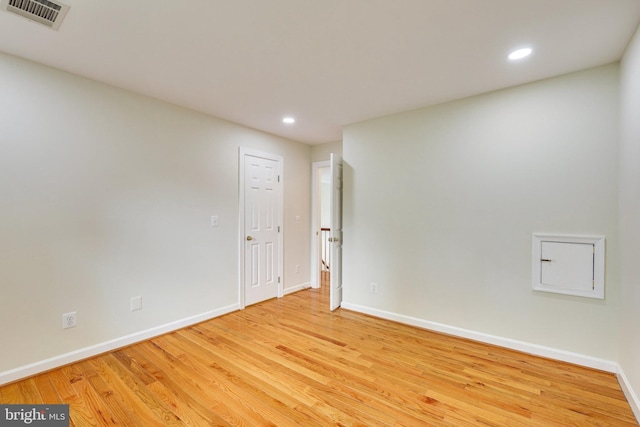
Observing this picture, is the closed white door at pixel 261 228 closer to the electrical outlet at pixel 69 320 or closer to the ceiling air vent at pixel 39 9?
the electrical outlet at pixel 69 320

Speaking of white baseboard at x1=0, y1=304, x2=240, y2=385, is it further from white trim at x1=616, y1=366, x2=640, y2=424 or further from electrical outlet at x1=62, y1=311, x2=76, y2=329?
white trim at x1=616, y1=366, x2=640, y2=424

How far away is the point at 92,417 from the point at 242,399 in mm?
881

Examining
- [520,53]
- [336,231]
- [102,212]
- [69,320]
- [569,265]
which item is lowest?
[69,320]

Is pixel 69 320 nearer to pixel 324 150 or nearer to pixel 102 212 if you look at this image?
pixel 102 212

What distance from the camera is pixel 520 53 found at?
2.06 meters

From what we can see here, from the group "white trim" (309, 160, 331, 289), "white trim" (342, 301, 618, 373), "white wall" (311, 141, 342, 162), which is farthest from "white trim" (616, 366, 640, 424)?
"white wall" (311, 141, 342, 162)

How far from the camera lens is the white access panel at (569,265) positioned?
224cm

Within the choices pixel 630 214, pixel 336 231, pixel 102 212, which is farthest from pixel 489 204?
pixel 102 212

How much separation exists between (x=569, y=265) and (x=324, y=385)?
2.18 metres

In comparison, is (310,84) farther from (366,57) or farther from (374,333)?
(374,333)

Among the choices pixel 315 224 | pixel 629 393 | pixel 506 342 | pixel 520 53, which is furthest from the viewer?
pixel 315 224

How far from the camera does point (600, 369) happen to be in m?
2.23
